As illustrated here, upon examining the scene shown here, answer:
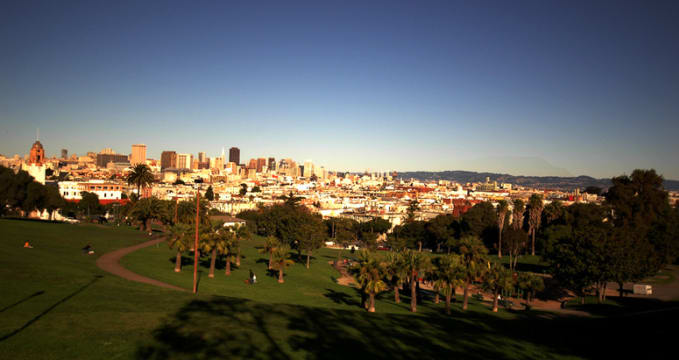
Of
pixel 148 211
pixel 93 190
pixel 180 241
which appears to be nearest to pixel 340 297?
pixel 180 241

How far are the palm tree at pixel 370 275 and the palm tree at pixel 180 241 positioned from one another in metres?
13.5

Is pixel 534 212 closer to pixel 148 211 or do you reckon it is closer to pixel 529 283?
pixel 529 283

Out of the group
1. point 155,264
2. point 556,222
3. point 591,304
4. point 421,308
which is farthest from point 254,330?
point 556,222

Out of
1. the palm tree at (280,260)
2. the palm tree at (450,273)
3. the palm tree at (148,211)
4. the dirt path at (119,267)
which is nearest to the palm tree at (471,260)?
the palm tree at (450,273)

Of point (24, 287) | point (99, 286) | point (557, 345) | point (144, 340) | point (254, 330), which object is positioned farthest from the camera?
point (99, 286)

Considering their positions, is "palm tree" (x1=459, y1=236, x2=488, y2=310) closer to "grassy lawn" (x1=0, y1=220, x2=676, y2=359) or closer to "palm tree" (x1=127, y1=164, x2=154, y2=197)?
"grassy lawn" (x1=0, y1=220, x2=676, y2=359)

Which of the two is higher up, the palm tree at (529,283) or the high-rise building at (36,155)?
the high-rise building at (36,155)

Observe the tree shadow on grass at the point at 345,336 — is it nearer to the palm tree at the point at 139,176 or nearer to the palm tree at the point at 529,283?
the palm tree at the point at 529,283

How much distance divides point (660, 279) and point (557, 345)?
44747 millimetres

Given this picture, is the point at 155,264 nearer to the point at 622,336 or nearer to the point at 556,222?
the point at 622,336

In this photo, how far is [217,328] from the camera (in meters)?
16.4

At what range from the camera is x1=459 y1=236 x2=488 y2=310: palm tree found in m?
32.8

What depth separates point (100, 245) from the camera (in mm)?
40219

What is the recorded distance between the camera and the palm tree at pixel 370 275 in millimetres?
28359
